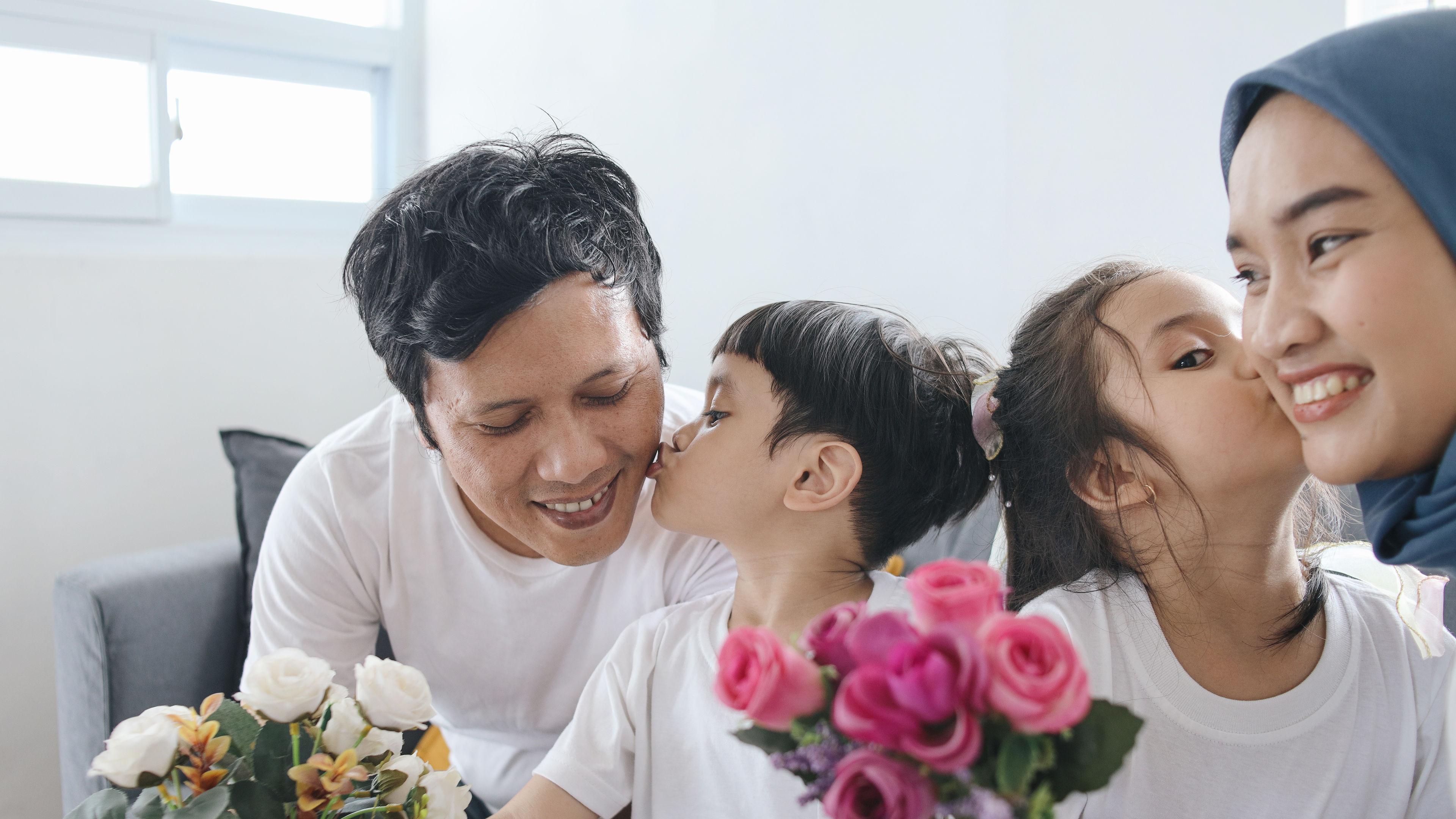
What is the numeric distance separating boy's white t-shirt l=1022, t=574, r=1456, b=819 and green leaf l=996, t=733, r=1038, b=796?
0.55 meters

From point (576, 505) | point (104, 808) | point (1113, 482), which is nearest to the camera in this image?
point (104, 808)

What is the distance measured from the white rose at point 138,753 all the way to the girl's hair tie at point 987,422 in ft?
2.90

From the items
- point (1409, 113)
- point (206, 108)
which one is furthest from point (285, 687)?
point (206, 108)

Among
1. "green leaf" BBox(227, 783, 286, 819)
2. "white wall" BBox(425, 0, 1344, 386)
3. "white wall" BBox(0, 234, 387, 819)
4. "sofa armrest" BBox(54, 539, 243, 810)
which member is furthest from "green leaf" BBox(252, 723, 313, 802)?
"white wall" BBox(0, 234, 387, 819)

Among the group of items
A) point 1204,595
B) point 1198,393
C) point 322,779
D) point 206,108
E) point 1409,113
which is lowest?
point 322,779

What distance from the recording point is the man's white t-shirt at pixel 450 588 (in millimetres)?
1552

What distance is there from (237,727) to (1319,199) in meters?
1.03

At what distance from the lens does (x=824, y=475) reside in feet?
4.09

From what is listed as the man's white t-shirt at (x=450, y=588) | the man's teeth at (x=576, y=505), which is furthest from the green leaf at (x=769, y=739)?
the man's white t-shirt at (x=450, y=588)

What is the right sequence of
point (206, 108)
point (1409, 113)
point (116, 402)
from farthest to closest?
point (206, 108), point (116, 402), point (1409, 113)

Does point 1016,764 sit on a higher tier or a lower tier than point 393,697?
higher

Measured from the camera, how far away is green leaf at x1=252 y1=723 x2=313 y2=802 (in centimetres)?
89

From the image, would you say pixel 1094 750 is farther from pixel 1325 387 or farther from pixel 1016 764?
pixel 1325 387

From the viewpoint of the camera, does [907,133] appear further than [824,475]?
Yes
